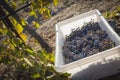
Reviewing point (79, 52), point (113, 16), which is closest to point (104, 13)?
point (113, 16)

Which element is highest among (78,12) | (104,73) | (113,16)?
(78,12)

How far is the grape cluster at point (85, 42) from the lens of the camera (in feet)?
10.2

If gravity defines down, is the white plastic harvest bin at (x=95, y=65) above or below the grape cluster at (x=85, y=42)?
below

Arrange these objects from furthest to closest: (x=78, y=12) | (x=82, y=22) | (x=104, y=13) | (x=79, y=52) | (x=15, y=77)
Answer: (x=78, y=12)
(x=104, y=13)
(x=82, y=22)
(x=15, y=77)
(x=79, y=52)

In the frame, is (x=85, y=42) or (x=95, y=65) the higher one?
(x=85, y=42)

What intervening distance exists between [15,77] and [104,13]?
208 centimetres

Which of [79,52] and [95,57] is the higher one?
[79,52]

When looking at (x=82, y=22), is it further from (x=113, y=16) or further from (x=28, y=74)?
(x=28, y=74)

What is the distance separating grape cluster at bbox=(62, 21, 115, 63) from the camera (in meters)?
3.10

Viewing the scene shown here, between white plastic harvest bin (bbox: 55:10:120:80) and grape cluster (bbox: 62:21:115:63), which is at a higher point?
grape cluster (bbox: 62:21:115:63)

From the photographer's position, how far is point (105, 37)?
343 cm

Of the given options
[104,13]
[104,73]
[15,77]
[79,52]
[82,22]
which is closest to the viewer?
[104,73]

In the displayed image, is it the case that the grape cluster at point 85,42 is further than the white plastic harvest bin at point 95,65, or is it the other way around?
the grape cluster at point 85,42

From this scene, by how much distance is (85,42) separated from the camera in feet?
11.3
